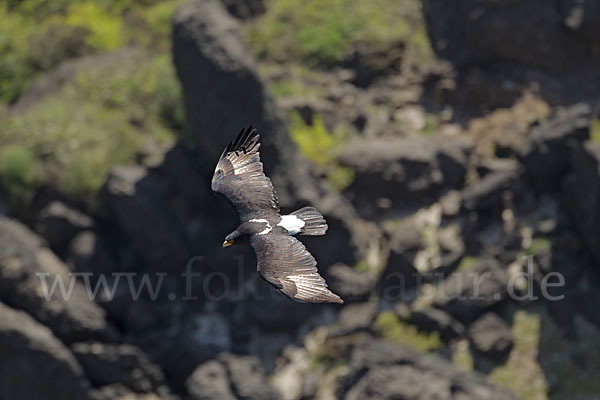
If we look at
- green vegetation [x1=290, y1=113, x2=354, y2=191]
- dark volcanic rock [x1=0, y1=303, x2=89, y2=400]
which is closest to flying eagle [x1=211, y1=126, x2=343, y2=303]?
dark volcanic rock [x1=0, y1=303, x2=89, y2=400]

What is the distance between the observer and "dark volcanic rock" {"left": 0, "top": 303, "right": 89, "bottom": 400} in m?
15.7

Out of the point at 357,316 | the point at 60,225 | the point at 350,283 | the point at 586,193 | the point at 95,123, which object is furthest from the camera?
the point at 95,123

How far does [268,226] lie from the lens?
11.3 metres

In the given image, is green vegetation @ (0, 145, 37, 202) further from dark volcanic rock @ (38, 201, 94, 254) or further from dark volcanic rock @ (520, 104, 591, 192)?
dark volcanic rock @ (520, 104, 591, 192)

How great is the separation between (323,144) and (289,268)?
326 inches

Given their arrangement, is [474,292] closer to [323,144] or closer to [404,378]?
[404,378]

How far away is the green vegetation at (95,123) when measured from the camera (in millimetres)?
17984

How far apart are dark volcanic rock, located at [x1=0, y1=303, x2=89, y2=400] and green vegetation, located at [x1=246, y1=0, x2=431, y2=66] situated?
26.0 ft

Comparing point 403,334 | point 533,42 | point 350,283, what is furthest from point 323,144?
point 533,42

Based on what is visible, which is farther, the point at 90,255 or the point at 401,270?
the point at 90,255

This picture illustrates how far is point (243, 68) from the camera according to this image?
56.1 feet

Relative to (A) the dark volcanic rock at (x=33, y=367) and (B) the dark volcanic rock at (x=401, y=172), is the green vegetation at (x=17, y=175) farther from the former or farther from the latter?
(B) the dark volcanic rock at (x=401, y=172)

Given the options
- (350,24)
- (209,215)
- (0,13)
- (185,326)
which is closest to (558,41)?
(350,24)

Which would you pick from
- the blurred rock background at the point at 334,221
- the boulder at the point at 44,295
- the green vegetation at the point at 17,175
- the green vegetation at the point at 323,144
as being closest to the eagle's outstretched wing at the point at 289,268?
the blurred rock background at the point at 334,221
